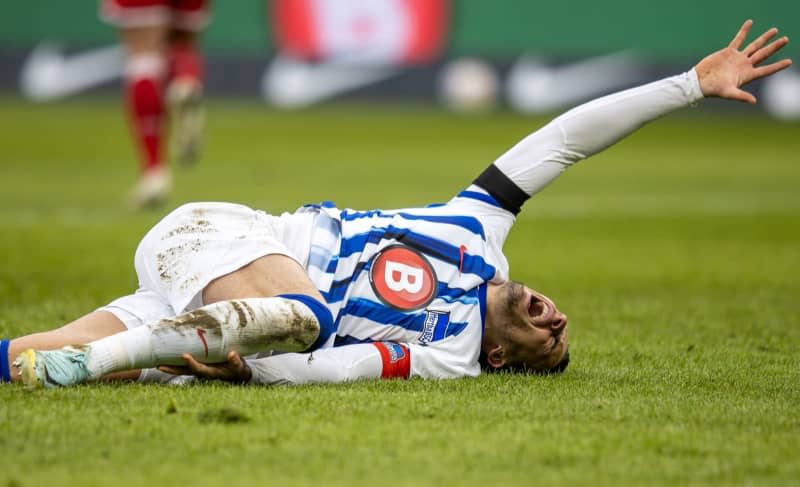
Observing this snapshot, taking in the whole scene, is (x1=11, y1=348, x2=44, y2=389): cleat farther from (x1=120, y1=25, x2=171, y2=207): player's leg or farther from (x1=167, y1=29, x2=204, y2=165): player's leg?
(x1=167, y1=29, x2=204, y2=165): player's leg

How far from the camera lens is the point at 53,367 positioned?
127 inches

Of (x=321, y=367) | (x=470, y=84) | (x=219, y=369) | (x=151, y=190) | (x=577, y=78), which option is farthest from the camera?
(x=470, y=84)

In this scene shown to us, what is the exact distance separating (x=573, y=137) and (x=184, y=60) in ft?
20.2

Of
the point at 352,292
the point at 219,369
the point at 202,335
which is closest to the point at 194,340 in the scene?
the point at 202,335

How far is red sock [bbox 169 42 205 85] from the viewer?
377 inches

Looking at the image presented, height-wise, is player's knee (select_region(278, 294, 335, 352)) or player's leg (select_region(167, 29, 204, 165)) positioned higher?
player's leg (select_region(167, 29, 204, 165))

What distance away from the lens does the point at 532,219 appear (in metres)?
9.37

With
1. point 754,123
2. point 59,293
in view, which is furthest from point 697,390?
point 754,123

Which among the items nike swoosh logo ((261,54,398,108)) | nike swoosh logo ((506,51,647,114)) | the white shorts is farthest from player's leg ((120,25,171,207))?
nike swoosh logo ((506,51,647,114))

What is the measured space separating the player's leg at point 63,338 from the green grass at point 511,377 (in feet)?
0.96

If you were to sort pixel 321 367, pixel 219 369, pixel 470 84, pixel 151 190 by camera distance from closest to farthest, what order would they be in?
pixel 219 369
pixel 321 367
pixel 151 190
pixel 470 84

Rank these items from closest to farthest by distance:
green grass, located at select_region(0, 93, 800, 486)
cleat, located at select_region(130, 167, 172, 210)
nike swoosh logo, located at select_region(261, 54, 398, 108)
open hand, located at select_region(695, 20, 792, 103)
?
green grass, located at select_region(0, 93, 800, 486) < open hand, located at select_region(695, 20, 792, 103) < cleat, located at select_region(130, 167, 172, 210) < nike swoosh logo, located at select_region(261, 54, 398, 108)

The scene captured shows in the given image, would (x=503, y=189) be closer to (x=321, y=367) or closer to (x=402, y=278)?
(x=402, y=278)

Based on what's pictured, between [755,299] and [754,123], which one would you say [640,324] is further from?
[754,123]
